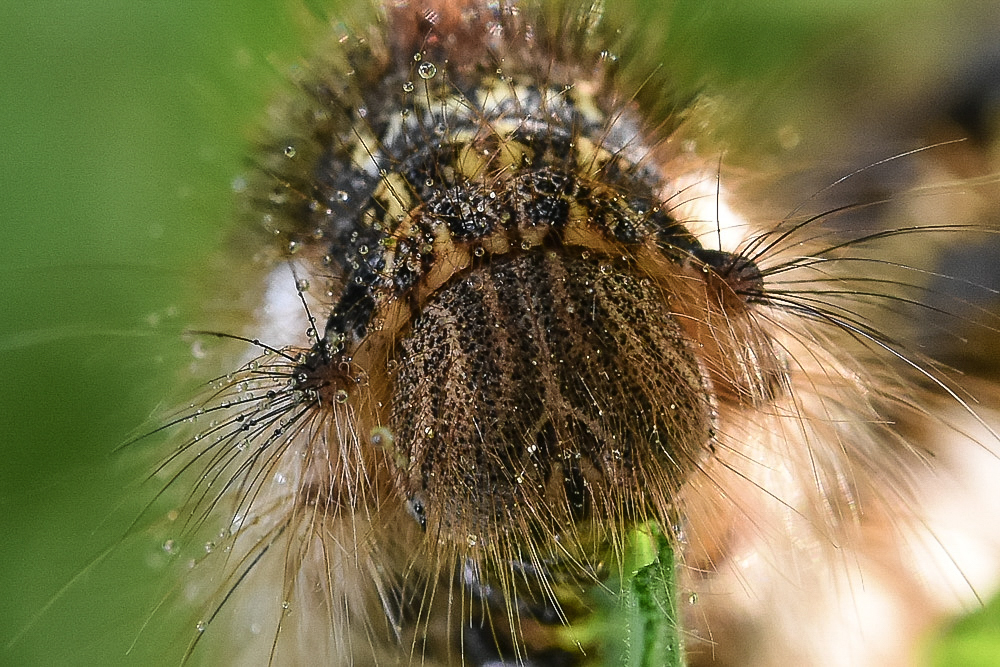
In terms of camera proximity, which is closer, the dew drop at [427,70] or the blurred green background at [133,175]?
the dew drop at [427,70]

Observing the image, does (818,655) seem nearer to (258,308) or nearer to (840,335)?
(840,335)

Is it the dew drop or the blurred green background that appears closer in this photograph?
the dew drop

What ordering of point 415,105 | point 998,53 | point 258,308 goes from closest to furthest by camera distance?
1. point 415,105
2. point 258,308
3. point 998,53

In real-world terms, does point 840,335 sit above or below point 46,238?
below

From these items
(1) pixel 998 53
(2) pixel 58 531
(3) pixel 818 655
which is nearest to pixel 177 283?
(2) pixel 58 531

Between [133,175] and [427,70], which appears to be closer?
[427,70]

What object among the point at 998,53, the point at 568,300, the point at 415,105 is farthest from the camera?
the point at 998,53

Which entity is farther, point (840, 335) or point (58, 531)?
point (58, 531)

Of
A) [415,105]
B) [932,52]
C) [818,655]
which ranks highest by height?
[932,52]
